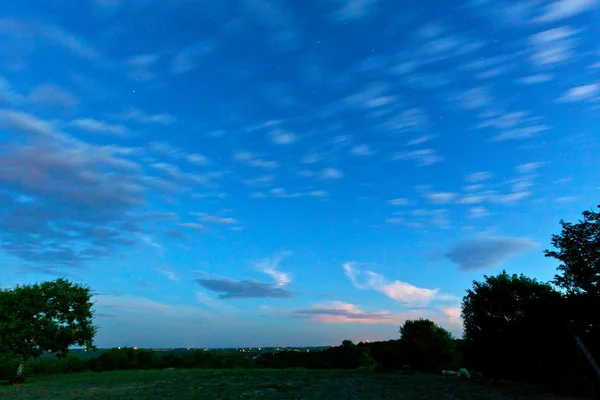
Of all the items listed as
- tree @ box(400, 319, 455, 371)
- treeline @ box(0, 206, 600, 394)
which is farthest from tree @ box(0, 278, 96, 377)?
tree @ box(400, 319, 455, 371)

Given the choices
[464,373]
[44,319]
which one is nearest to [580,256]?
[464,373]

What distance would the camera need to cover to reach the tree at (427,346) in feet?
159

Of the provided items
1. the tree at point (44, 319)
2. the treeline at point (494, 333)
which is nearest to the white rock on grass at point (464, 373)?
the treeline at point (494, 333)

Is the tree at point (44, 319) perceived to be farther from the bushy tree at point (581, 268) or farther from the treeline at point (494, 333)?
the bushy tree at point (581, 268)

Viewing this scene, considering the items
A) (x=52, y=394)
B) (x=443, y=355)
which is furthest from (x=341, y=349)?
(x=52, y=394)

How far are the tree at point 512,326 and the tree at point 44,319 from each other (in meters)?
41.2

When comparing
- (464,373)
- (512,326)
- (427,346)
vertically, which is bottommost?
(464,373)

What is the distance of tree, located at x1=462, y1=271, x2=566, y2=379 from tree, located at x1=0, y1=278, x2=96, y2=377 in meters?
41.2

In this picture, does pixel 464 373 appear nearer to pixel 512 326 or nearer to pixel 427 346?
pixel 512 326

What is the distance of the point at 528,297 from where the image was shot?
35.3 metres

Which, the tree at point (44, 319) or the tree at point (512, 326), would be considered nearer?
the tree at point (512, 326)

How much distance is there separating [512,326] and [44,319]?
46.4 m

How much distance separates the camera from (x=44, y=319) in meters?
39.2

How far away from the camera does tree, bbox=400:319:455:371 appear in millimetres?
48312
